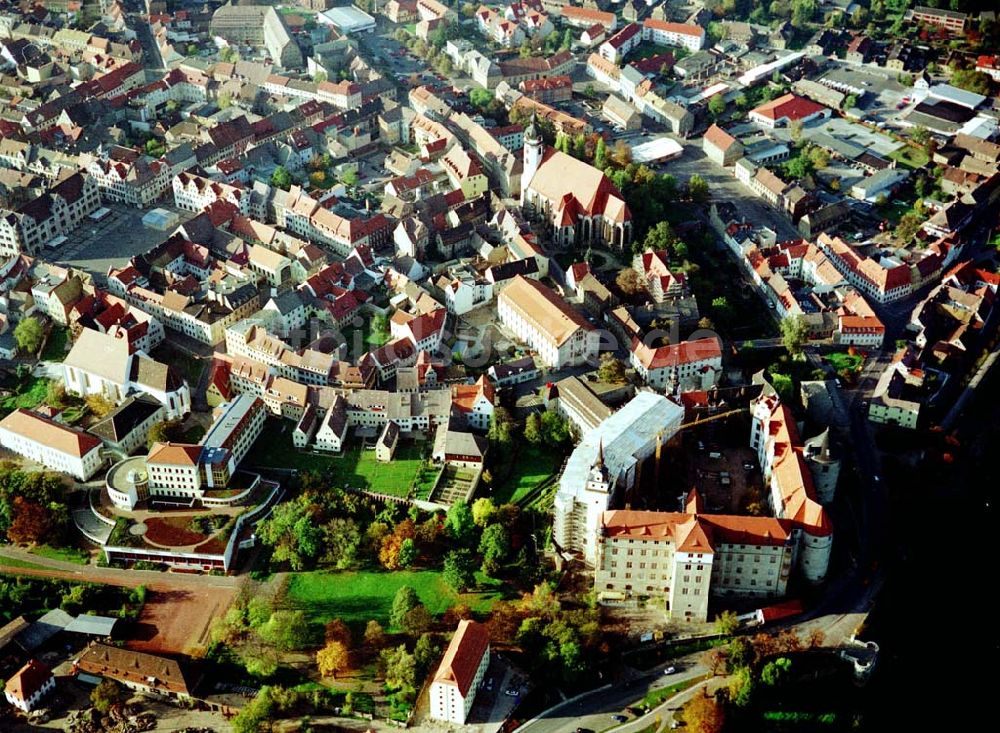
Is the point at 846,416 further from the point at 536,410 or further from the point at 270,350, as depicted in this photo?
the point at 270,350

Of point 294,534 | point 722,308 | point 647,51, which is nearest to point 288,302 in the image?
point 294,534

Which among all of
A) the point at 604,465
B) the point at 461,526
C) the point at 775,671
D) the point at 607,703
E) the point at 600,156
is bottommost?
the point at 607,703

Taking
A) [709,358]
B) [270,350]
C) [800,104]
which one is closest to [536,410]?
[709,358]

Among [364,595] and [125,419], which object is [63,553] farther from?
[364,595]

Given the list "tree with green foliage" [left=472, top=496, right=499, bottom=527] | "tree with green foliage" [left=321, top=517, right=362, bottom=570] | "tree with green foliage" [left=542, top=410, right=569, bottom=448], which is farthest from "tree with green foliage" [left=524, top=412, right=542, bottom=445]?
"tree with green foliage" [left=321, top=517, right=362, bottom=570]

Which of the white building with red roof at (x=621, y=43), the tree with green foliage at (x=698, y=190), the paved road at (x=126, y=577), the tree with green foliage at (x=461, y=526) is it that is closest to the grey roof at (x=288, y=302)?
the paved road at (x=126, y=577)
